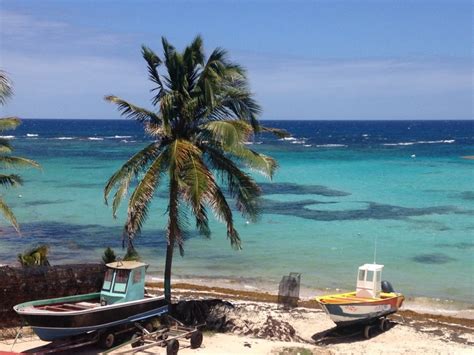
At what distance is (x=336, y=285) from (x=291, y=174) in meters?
43.1

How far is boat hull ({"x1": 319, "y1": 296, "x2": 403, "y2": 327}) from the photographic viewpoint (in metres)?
18.1

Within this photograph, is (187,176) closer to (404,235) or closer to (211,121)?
(211,121)

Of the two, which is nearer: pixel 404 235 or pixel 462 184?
pixel 404 235

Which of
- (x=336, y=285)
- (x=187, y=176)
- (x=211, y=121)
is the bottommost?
(x=336, y=285)

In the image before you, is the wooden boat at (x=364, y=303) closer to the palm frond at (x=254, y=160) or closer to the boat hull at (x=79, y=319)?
the palm frond at (x=254, y=160)

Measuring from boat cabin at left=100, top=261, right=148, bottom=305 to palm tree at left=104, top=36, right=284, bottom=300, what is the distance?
93 centimetres

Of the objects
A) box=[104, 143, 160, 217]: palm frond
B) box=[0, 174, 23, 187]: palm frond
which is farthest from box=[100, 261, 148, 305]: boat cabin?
box=[0, 174, 23, 187]: palm frond

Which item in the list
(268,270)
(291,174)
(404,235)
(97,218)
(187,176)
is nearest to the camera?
(187,176)

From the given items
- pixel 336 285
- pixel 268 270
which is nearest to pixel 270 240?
pixel 268 270

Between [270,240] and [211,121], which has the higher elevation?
[211,121]

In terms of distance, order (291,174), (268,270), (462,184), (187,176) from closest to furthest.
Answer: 1. (187,176)
2. (268,270)
3. (462,184)
4. (291,174)

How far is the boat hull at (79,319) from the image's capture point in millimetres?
14203

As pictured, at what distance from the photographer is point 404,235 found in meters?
36.4

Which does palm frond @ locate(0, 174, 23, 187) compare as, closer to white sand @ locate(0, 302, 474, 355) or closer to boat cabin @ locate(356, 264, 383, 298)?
white sand @ locate(0, 302, 474, 355)
